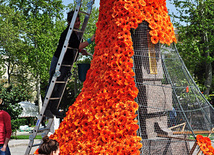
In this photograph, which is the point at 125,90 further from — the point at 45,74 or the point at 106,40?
the point at 45,74

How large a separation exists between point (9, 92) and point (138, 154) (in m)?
13.5

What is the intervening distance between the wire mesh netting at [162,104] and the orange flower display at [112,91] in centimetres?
33

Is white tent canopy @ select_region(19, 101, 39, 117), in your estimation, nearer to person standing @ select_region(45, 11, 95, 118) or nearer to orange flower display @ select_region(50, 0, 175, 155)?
person standing @ select_region(45, 11, 95, 118)

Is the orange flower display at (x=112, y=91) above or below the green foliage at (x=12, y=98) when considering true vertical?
above

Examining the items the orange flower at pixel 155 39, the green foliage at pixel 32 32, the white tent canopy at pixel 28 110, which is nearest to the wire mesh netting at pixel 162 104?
the orange flower at pixel 155 39

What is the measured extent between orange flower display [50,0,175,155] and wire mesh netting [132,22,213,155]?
A: 33cm

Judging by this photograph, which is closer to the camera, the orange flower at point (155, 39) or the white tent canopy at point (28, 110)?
the orange flower at point (155, 39)

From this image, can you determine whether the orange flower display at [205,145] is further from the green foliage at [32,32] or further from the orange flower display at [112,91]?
the green foliage at [32,32]

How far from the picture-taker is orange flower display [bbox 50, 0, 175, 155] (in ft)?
14.8

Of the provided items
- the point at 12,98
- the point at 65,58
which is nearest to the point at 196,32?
the point at 12,98

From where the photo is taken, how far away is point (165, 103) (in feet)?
17.4

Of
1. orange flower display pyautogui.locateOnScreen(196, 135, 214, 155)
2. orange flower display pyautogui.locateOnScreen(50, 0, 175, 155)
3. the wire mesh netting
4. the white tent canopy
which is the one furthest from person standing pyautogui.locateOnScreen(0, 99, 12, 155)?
the white tent canopy

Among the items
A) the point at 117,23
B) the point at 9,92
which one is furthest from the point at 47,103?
the point at 9,92

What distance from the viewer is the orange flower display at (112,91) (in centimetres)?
452
